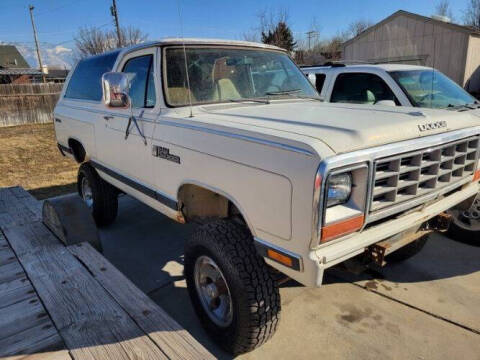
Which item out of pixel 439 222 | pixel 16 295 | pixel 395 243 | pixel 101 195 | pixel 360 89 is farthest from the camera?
pixel 360 89

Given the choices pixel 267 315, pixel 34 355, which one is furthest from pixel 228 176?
pixel 34 355

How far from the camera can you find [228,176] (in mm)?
2279

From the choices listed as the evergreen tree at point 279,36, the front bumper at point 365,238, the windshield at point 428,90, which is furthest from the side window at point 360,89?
the evergreen tree at point 279,36

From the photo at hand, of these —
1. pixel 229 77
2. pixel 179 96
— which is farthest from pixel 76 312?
pixel 229 77

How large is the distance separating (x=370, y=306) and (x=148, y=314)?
1.91 metres

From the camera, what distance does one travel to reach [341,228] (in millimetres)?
1922

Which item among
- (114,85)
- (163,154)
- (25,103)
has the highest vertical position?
(114,85)

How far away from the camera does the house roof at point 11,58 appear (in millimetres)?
42875

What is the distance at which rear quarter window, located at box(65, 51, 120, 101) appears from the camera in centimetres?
430

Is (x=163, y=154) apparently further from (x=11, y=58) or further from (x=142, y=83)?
(x=11, y=58)

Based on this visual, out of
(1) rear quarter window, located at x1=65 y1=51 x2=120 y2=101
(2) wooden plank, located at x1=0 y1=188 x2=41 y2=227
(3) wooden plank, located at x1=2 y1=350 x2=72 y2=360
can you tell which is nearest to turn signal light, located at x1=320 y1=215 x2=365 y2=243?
(3) wooden plank, located at x1=2 y1=350 x2=72 y2=360

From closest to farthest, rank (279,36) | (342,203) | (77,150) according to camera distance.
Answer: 1. (342,203)
2. (77,150)
3. (279,36)

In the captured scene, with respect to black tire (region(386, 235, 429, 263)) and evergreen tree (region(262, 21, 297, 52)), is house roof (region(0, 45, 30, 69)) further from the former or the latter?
black tire (region(386, 235, 429, 263))

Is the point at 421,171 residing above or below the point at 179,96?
below
